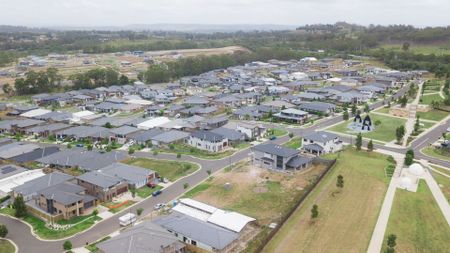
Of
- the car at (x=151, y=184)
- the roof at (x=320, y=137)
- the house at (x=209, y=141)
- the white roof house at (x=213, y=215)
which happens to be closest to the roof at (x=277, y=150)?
the roof at (x=320, y=137)

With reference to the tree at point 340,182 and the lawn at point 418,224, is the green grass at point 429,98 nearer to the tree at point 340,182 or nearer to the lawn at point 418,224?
the lawn at point 418,224

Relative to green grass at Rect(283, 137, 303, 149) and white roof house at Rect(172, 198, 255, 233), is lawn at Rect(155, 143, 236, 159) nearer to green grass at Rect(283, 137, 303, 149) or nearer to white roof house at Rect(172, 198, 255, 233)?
green grass at Rect(283, 137, 303, 149)

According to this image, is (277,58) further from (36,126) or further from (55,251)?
(55,251)

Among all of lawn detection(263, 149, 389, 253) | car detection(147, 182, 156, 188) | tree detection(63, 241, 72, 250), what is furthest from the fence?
car detection(147, 182, 156, 188)

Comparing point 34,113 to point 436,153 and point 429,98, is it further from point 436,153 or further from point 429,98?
point 429,98

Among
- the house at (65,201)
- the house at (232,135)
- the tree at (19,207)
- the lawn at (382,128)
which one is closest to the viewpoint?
the house at (65,201)

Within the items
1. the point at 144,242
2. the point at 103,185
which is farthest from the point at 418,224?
the point at 103,185
